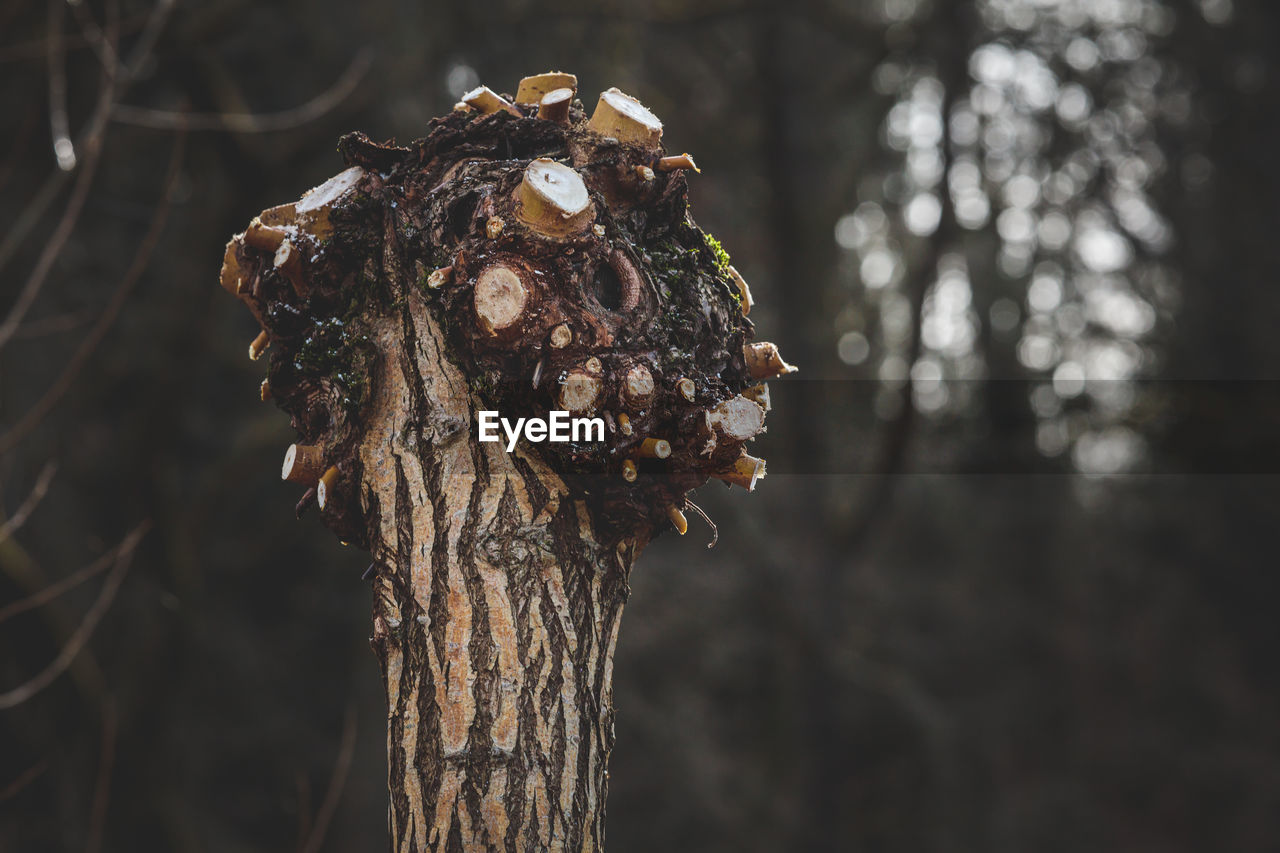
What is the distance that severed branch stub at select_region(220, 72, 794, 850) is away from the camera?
1.02 meters

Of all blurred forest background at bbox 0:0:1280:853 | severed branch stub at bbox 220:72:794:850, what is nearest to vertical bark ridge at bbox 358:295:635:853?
severed branch stub at bbox 220:72:794:850

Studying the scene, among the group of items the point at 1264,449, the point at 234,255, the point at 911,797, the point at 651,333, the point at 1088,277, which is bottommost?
the point at 911,797

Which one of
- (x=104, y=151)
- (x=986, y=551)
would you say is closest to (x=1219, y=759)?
(x=986, y=551)

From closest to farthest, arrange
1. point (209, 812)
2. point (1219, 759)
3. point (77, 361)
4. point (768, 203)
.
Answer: point (77, 361)
point (209, 812)
point (768, 203)
point (1219, 759)

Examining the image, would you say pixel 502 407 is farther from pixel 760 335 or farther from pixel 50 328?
pixel 760 335

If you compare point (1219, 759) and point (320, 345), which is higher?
point (320, 345)

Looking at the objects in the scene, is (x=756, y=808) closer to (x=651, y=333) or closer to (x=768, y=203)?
(x=768, y=203)

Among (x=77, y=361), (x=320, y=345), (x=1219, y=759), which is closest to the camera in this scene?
(x=320, y=345)

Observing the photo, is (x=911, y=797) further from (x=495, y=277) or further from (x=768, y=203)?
(x=495, y=277)

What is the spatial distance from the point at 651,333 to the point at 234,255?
0.61 m

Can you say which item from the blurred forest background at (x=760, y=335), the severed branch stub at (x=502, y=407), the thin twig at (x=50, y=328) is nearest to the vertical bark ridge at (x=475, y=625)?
the severed branch stub at (x=502, y=407)

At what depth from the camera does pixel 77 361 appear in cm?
170

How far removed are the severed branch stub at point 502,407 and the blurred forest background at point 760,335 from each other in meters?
2.22

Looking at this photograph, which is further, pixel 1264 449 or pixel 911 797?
pixel 911 797
